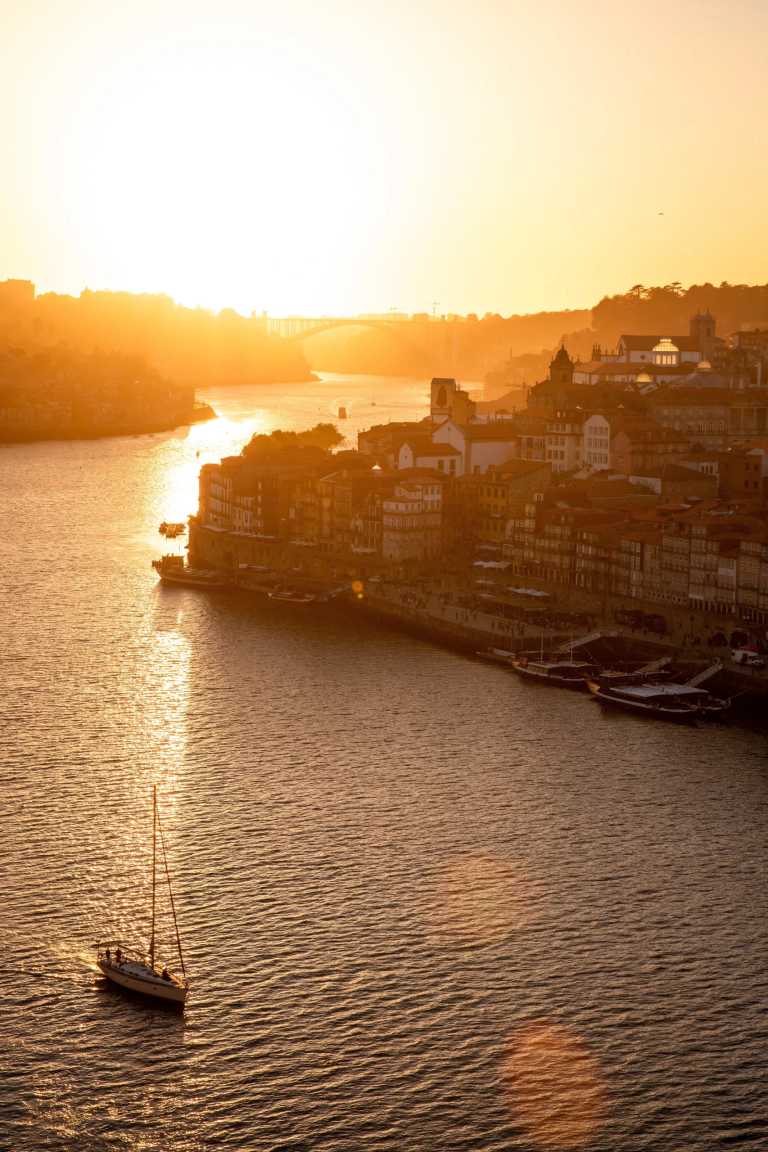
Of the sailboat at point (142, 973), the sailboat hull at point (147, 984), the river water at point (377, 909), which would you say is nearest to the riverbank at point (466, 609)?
the river water at point (377, 909)

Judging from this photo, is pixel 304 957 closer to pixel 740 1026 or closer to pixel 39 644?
pixel 740 1026

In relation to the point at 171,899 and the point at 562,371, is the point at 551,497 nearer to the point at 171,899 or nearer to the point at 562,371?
the point at 562,371

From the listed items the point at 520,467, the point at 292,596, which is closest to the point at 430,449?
the point at 520,467

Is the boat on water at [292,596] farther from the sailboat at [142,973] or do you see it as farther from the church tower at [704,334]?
the church tower at [704,334]

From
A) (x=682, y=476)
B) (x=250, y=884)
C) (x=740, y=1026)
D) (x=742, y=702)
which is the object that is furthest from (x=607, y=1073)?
(x=682, y=476)

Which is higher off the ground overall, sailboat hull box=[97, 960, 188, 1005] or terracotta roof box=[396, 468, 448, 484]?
terracotta roof box=[396, 468, 448, 484]

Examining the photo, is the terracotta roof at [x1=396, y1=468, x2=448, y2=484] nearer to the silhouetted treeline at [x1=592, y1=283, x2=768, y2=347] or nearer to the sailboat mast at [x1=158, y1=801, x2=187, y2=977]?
the sailboat mast at [x1=158, y1=801, x2=187, y2=977]

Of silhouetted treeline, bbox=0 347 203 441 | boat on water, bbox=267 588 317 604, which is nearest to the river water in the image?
boat on water, bbox=267 588 317 604
